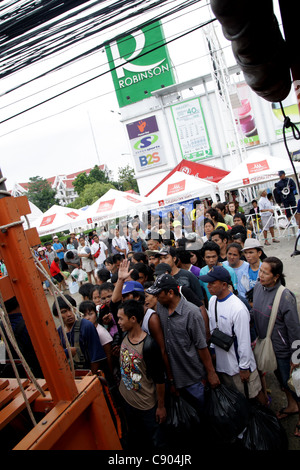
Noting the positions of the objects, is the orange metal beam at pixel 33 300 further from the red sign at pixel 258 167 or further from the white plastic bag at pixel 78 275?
the red sign at pixel 258 167

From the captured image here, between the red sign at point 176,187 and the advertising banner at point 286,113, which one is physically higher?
the advertising banner at point 286,113

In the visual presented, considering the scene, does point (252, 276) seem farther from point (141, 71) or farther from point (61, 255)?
point (141, 71)

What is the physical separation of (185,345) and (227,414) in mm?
572

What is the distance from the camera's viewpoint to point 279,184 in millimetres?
10141

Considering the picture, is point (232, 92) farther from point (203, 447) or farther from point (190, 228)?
point (203, 447)

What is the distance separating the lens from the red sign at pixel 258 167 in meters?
9.24

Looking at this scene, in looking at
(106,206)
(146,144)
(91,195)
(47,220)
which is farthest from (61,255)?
(91,195)

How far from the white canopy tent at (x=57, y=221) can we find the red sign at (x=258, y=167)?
5852mm

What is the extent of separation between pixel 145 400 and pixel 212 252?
1.99m

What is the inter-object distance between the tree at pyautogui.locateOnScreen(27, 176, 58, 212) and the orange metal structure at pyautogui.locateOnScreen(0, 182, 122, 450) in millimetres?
61304

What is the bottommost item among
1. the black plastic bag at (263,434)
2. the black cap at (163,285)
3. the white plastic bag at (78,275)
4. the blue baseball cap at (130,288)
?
the white plastic bag at (78,275)

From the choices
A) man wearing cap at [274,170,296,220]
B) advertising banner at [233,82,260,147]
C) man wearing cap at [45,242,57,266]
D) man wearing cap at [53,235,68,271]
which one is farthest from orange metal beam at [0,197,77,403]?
advertising banner at [233,82,260,147]

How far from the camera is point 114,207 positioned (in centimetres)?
1044

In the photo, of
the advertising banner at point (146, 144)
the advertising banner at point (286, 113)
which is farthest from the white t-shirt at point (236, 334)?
the advertising banner at point (146, 144)
